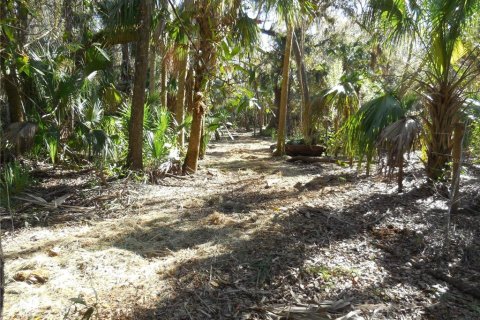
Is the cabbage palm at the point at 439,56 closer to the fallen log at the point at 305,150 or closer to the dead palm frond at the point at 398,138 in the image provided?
the dead palm frond at the point at 398,138

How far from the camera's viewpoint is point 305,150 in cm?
1152

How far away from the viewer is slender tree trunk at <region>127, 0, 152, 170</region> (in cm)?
710

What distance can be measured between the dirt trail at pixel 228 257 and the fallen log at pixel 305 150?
15.8 feet

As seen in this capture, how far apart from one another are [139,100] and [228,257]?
4149 millimetres

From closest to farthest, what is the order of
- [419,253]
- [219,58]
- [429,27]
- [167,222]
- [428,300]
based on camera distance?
1. [428,300]
2. [419,253]
3. [167,222]
4. [429,27]
5. [219,58]

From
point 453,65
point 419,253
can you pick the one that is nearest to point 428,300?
point 419,253

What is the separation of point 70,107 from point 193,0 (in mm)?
2872

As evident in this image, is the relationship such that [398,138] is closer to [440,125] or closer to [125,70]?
[440,125]

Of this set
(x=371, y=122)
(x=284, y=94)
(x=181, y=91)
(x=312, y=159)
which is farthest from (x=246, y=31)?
(x=284, y=94)

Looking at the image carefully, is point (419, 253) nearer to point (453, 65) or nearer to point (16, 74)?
point (453, 65)

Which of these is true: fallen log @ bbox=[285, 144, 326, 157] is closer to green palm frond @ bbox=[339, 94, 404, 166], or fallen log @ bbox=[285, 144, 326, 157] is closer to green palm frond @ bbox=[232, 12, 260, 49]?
green palm frond @ bbox=[232, 12, 260, 49]

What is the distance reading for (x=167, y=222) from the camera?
511cm

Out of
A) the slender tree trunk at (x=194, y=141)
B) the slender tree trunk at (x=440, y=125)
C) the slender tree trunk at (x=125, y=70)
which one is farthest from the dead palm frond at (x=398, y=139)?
the slender tree trunk at (x=125, y=70)

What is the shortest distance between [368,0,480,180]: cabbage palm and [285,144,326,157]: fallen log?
191 inches
